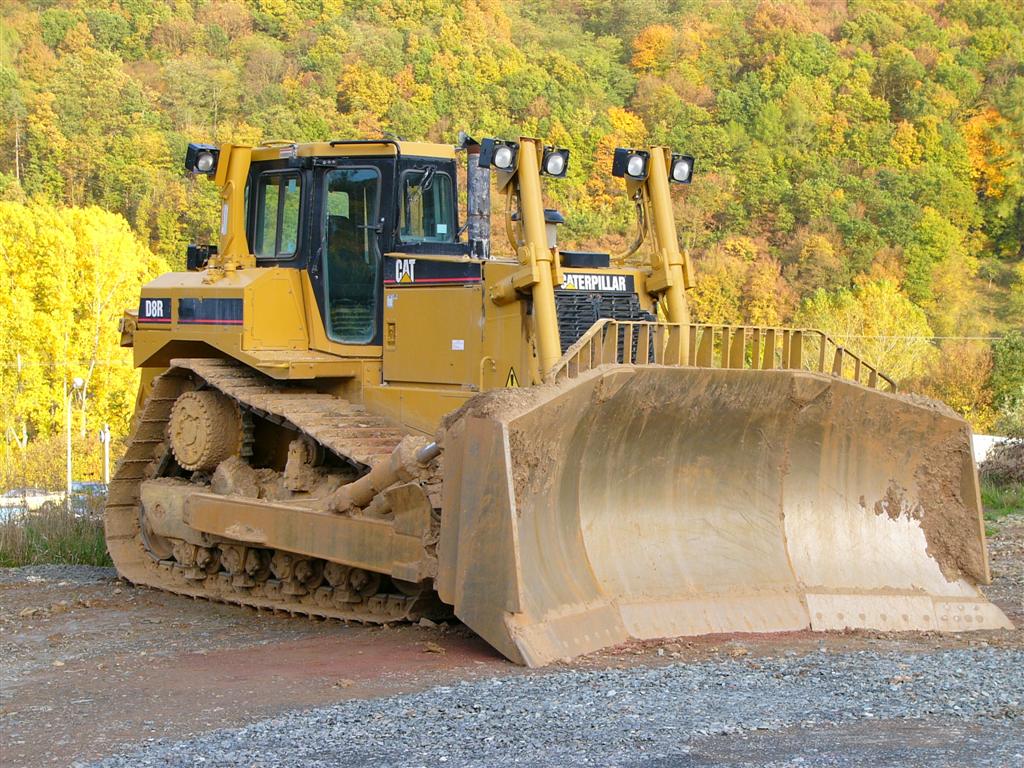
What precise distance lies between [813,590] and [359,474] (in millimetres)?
2998

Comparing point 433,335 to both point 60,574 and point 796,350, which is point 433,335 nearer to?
point 796,350

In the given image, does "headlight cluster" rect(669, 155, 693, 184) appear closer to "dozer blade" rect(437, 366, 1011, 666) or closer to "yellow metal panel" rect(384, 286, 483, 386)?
"yellow metal panel" rect(384, 286, 483, 386)

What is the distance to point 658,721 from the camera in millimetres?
5832

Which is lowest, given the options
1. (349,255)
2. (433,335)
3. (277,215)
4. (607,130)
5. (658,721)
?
(658,721)

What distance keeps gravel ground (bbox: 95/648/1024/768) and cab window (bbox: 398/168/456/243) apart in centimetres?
418

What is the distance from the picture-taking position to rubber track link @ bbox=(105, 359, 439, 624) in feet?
29.0

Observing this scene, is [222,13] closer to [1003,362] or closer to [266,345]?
[1003,362]

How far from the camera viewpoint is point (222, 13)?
8000 cm

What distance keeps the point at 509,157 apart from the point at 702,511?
2461mm

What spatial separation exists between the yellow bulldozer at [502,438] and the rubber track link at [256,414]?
0.02 meters

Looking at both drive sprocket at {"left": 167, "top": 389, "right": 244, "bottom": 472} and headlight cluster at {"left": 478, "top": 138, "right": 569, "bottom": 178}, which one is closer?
headlight cluster at {"left": 478, "top": 138, "right": 569, "bottom": 178}

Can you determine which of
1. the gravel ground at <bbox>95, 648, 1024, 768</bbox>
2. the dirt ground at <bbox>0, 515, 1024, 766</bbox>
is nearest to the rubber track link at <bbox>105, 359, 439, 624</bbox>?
the dirt ground at <bbox>0, 515, 1024, 766</bbox>

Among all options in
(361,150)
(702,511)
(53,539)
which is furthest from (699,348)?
(53,539)

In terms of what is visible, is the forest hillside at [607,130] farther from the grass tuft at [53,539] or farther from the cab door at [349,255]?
the cab door at [349,255]
